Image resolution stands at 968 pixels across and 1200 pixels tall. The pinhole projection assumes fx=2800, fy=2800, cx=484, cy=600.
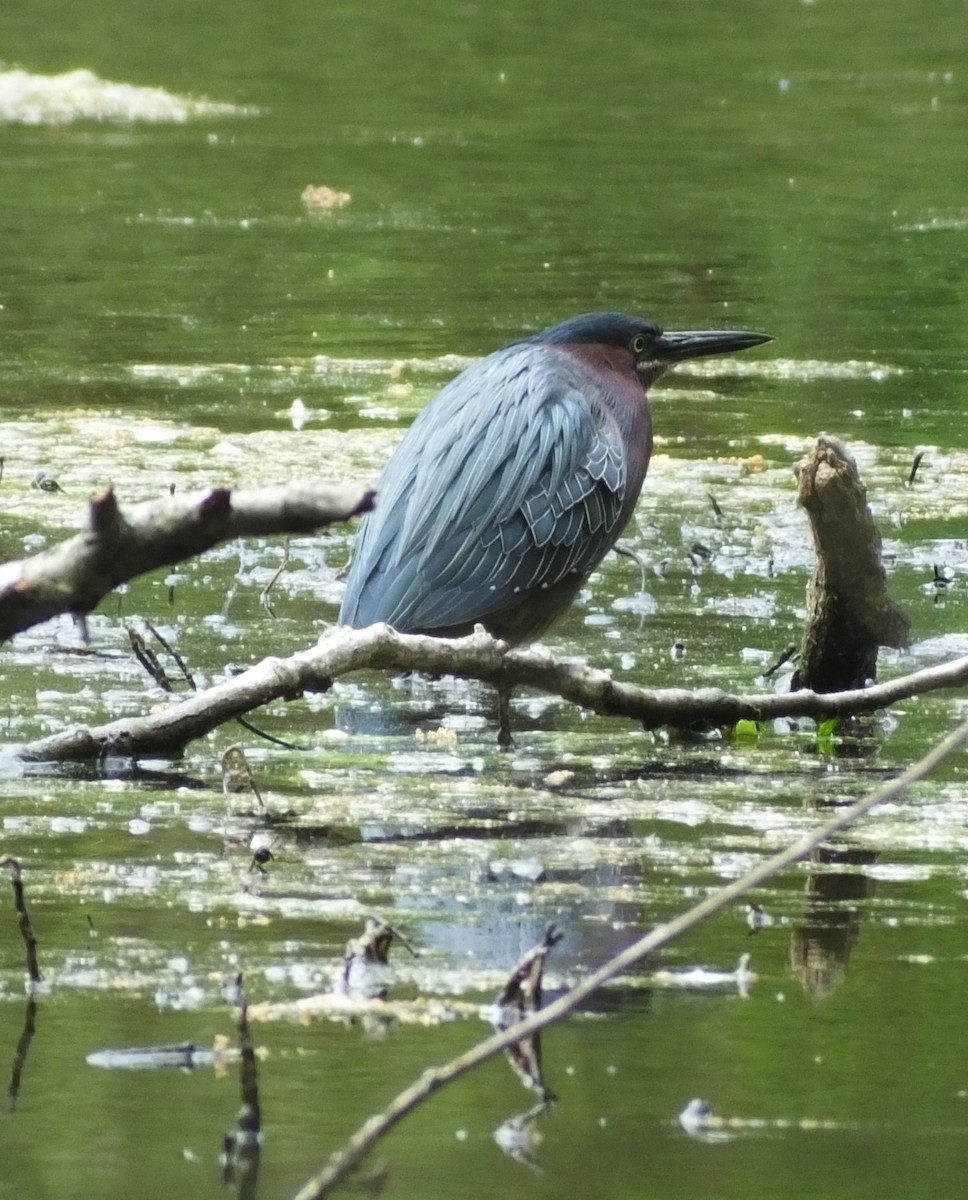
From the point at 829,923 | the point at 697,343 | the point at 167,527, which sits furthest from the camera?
the point at 697,343

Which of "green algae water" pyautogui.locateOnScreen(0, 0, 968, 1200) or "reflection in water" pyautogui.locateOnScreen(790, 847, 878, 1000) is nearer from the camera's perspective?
"green algae water" pyautogui.locateOnScreen(0, 0, 968, 1200)

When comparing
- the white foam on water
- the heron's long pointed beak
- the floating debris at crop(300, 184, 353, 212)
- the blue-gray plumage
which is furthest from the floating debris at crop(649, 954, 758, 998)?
the white foam on water

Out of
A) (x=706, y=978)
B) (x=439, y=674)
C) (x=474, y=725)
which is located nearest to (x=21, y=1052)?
(x=706, y=978)

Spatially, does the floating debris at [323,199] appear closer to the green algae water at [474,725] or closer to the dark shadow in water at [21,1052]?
the green algae water at [474,725]

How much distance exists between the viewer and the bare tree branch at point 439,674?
5.07 meters

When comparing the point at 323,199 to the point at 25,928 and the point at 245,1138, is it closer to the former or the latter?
the point at 25,928

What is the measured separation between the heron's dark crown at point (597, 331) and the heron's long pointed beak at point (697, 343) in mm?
50

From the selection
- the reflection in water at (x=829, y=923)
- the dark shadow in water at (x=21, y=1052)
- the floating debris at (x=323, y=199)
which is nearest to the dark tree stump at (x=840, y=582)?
the reflection in water at (x=829, y=923)

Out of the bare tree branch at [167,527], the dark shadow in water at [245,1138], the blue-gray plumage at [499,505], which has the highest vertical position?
the blue-gray plumage at [499,505]

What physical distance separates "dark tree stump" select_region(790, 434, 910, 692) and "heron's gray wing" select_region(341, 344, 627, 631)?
0.59m

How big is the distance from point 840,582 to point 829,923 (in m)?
1.72

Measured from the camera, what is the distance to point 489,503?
20.2ft

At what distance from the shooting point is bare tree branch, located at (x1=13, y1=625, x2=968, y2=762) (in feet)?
16.6

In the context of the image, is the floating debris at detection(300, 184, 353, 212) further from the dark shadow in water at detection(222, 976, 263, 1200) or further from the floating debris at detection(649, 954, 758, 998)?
the dark shadow in water at detection(222, 976, 263, 1200)
